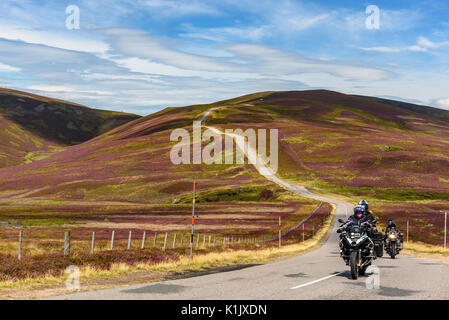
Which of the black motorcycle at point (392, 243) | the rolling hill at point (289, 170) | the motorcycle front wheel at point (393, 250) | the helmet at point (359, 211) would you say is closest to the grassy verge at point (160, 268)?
the black motorcycle at point (392, 243)

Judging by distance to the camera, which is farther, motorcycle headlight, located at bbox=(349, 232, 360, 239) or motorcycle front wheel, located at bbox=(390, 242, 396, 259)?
motorcycle front wheel, located at bbox=(390, 242, 396, 259)

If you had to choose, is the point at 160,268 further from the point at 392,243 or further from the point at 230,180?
the point at 230,180

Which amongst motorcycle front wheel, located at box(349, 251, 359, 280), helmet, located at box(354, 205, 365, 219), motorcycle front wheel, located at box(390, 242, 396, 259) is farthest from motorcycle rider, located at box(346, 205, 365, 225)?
motorcycle front wheel, located at box(390, 242, 396, 259)

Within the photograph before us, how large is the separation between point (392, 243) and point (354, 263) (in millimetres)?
12415

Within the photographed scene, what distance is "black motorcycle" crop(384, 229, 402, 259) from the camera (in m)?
27.5

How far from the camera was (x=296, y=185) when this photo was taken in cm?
10438

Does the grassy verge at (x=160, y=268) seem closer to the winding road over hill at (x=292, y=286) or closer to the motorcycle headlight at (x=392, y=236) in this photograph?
the winding road over hill at (x=292, y=286)

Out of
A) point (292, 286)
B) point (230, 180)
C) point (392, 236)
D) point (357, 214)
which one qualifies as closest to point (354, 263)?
point (357, 214)

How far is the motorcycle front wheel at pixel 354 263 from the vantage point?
1614cm

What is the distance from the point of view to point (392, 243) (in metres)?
27.5

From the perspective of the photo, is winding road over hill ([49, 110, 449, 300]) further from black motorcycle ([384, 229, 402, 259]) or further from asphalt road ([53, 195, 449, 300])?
black motorcycle ([384, 229, 402, 259])

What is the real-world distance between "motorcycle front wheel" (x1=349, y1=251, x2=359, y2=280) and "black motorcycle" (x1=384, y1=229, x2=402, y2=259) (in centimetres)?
1178

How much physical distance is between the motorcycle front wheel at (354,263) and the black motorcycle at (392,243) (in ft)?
38.7
